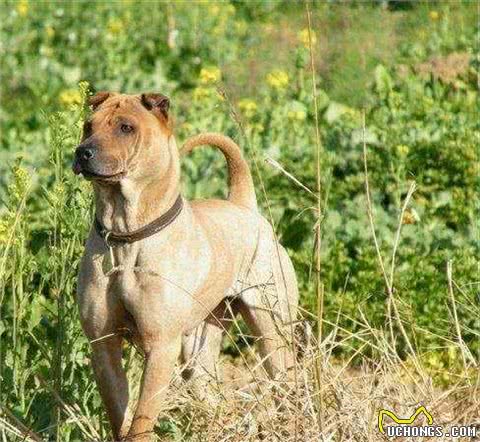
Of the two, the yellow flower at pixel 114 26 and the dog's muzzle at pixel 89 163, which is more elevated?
the dog's muzzle at pixel 89 163

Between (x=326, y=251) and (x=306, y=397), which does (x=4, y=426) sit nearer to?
(x=306, y=397)

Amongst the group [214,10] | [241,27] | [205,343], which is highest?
[205,343]

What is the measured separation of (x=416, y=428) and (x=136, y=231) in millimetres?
1287

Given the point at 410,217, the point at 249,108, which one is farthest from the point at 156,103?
the point at 249,108

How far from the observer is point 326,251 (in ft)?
27.0

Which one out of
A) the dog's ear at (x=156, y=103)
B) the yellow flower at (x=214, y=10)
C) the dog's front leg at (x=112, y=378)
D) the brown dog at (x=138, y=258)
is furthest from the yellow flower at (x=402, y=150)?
the yellow flower at (x=214, y=10)

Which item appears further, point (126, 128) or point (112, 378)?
point (112, 378)

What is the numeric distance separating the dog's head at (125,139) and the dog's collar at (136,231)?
0.18 metres

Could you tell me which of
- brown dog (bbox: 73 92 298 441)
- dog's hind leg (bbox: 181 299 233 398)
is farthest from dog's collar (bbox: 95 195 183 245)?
dog's hind leg (bbox: 181 299 233 398)

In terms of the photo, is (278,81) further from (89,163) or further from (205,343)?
(89,163)

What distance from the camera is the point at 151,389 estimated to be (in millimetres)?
5492

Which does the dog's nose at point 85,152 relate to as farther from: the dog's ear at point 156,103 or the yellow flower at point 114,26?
the yellow flower at point 114,26

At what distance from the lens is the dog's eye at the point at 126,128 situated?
5457 mm

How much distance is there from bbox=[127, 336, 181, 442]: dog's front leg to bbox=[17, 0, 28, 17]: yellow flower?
9487 millimetres
